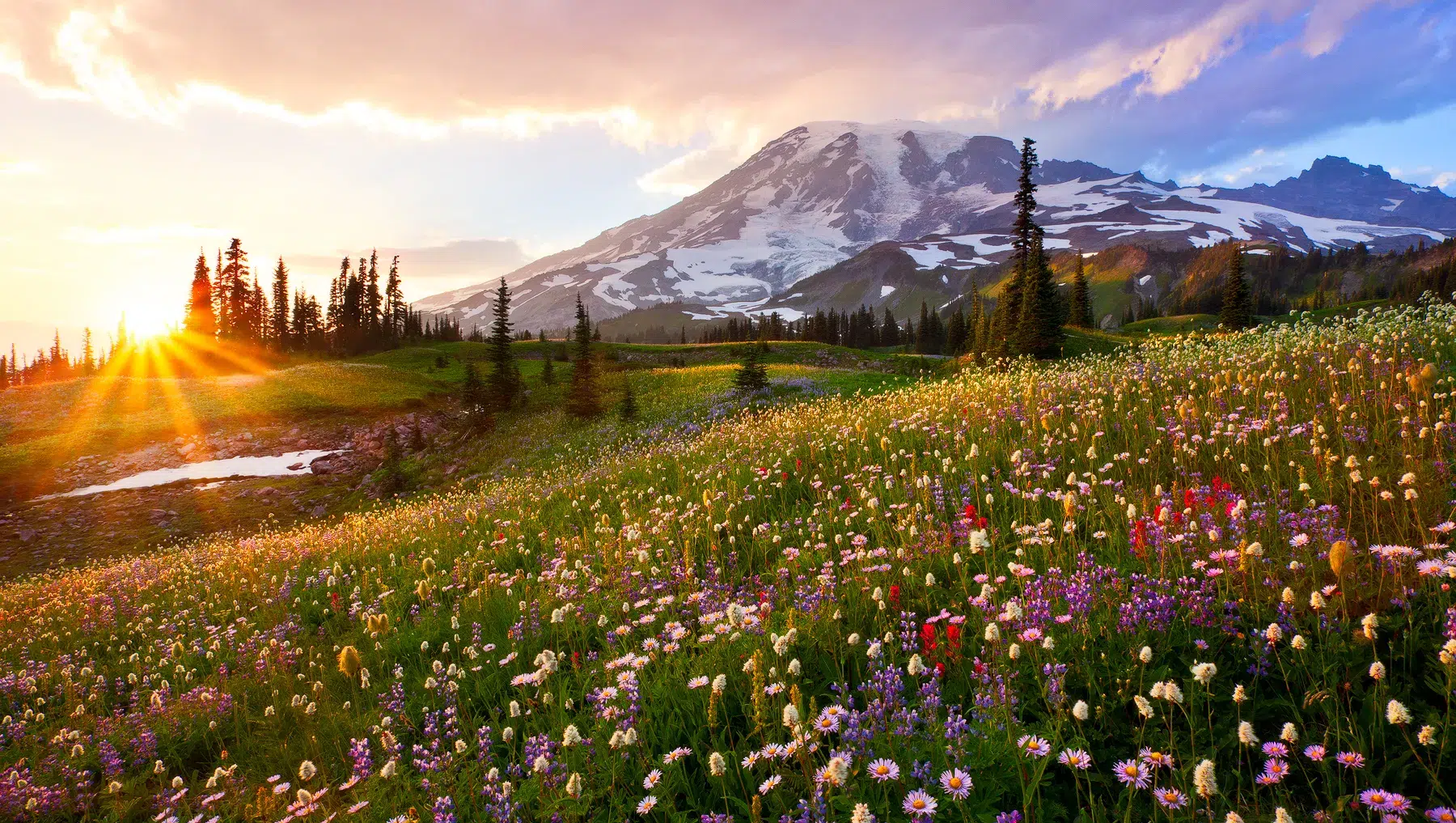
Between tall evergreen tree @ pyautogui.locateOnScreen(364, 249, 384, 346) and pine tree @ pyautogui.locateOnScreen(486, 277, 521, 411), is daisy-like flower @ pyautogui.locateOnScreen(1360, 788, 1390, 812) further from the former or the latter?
tall evergreen tree @ pyautogui.locateOnScreen(364, 249, 384, 346)

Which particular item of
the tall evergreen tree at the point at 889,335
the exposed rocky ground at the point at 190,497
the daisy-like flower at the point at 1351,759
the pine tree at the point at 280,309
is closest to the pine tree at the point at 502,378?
the exposed rocky ground at the point at 190,497

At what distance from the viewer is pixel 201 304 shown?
95.1 m

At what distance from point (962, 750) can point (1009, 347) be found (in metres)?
41.6

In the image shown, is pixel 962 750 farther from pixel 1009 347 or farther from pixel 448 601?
pixel 1009 347

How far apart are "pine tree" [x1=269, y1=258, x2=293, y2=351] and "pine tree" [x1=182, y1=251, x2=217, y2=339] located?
7.73 metres

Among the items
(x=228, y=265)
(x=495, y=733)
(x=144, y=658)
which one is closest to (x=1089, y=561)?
(x=495, y=733)

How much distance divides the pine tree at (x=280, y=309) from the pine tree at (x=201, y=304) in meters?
7.73

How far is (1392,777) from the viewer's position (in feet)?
8.94

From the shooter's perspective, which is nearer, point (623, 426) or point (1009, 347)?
point (623, 426)

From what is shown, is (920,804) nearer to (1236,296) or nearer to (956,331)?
(1236,296)

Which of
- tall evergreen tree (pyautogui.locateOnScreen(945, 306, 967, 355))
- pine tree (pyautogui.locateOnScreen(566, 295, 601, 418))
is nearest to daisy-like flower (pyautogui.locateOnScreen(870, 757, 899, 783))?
pine tree (pyautogui.locateOnScreen(566, 295, 601, 418))

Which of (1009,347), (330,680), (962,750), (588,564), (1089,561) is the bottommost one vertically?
(330,680)

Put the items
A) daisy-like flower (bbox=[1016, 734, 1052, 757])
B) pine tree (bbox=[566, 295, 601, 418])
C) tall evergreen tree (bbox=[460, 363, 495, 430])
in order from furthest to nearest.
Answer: tall evergreen tree (bbox=[460, 363, 495, 430]) < pine tree (bbox=[566, 295, 601, 418]) < daisy-like flower (bbox=[1016, 734, 1052, 757])

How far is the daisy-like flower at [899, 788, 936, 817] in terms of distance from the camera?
8.13ft
